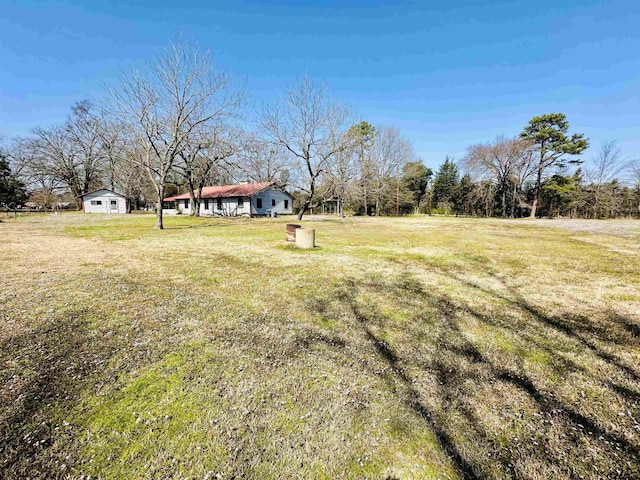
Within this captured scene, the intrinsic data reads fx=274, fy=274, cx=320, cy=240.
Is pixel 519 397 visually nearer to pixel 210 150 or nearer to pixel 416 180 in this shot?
pixel 210 150

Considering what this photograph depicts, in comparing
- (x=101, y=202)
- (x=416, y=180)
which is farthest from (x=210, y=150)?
(x=416, y=180)

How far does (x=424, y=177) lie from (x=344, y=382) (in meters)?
46.5

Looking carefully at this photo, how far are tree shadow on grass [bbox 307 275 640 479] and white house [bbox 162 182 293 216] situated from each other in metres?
27.8

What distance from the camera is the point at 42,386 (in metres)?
2.53

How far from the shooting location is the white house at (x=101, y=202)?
34.7m

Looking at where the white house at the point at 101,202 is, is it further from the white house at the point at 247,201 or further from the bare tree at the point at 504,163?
the bare tree at the point at 504,163

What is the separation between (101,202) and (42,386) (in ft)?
136

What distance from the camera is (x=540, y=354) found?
132 inches

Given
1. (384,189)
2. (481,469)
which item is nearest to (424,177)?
(384,189)

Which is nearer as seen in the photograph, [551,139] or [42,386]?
[42,386]

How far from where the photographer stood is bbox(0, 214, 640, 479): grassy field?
6.34 ft

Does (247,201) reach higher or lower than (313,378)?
higher

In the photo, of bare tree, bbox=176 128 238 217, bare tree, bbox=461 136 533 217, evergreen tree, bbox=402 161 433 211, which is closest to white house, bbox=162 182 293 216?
bare tree, bbox=176 128 238 217

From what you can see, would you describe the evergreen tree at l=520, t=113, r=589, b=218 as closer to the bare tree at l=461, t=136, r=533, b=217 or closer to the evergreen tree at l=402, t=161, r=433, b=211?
the bare tree at l=461, t=136, r=533, b=217
